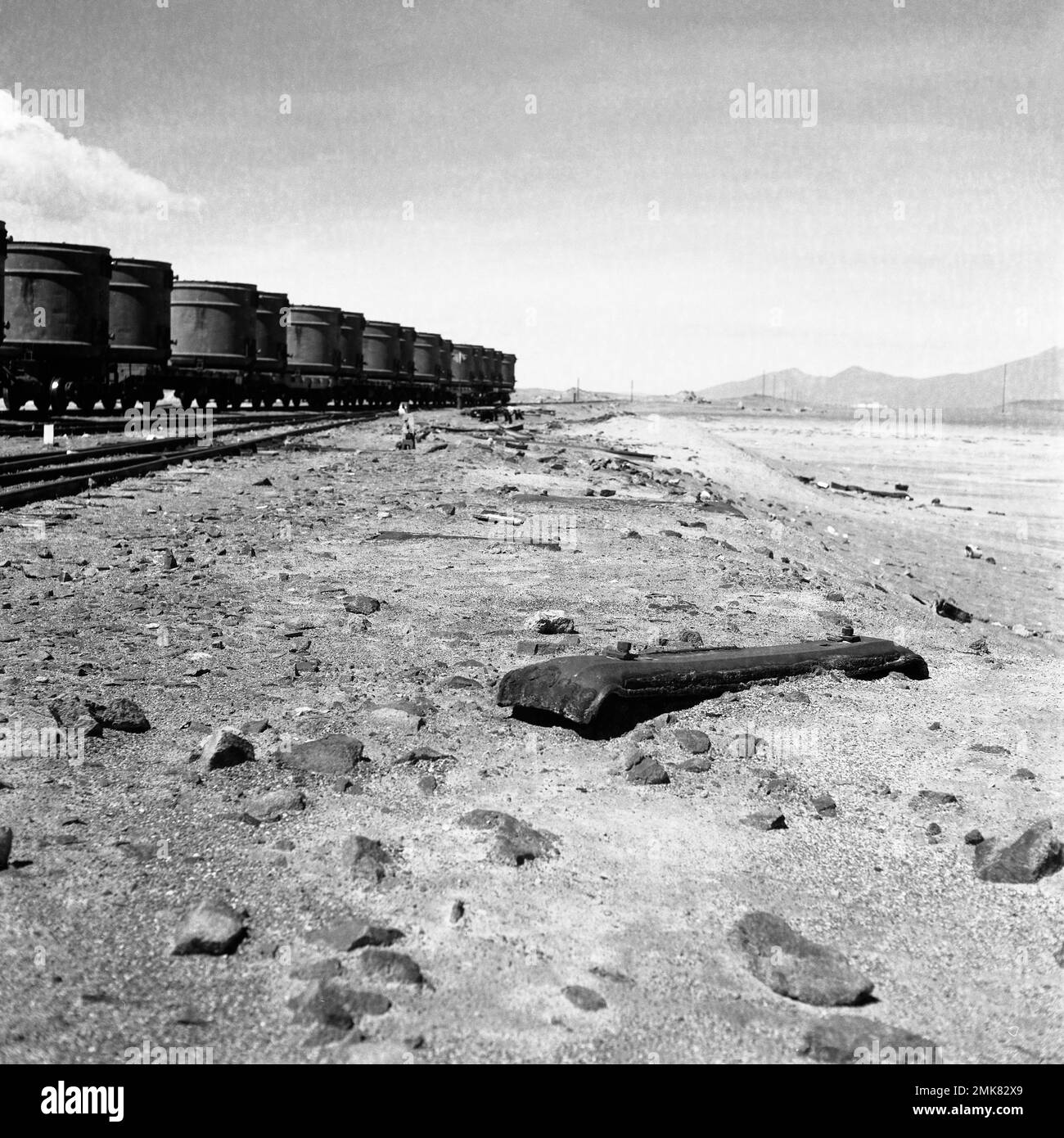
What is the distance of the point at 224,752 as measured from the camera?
346 cm

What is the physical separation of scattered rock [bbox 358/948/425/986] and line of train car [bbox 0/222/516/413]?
2031cm

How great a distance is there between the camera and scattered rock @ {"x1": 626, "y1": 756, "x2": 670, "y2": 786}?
353cm

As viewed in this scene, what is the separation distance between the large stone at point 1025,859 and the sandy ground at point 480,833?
2.6 inches

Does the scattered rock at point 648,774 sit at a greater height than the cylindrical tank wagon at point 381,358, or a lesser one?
lesser

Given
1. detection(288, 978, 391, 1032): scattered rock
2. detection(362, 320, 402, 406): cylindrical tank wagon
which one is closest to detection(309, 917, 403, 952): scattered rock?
detection(288, 978, 391, 1032): scattered rock

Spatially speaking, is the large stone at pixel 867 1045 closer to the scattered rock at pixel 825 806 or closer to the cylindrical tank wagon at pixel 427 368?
the scattered rock at pixel 825 806

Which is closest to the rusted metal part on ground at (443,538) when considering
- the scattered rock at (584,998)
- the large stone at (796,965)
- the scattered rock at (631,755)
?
the scattered rock at (631,755)

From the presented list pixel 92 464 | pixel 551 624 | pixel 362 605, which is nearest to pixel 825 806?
pixel 551 624

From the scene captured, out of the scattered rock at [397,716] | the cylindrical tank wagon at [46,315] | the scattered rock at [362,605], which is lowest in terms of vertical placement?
the scattered rock at [397,716]

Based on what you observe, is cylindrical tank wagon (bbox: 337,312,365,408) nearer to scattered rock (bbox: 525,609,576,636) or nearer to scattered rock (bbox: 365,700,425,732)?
scattered rock (bbox: 525,609,576,636)

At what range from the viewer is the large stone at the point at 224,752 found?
3.45m

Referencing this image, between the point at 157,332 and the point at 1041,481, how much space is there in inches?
878

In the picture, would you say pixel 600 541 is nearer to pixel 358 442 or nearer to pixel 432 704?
pixel 432 704

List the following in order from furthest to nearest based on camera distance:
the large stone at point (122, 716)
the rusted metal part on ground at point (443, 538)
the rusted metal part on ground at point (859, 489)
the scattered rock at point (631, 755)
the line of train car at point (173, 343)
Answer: the line of train car at point (173, 343)
the rusted metal part on ground at point (859, 489)
the rusted metal part on ground at point (443, 538)
the large stone at point (122, 716)
the scattered rock at point (631, 755)
